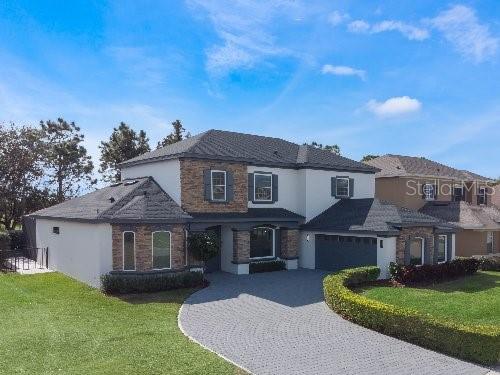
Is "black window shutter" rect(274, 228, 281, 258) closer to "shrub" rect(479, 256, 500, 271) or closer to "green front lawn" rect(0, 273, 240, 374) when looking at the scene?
"green front lawn" rect(0, 273, 240, 374)

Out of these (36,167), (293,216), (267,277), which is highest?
(36,167)

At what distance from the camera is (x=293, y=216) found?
2638cm

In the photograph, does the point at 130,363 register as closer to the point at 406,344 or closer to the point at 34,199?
the point at 406,344

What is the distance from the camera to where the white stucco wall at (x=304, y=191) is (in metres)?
27.3

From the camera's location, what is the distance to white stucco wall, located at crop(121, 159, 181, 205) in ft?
76.1

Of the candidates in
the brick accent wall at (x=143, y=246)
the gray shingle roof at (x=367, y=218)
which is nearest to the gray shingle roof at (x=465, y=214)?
the gray shingle roof at (x=367, y=218)

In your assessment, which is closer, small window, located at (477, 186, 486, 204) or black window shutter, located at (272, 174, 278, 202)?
black window shutter, located at (272, 174, 278, 202)

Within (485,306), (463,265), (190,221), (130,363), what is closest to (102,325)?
(130,363)

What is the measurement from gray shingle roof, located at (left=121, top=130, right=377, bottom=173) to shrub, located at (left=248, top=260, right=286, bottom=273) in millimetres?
6007

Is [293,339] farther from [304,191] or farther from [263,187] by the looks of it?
[304,191]

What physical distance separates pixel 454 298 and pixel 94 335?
49.2ft

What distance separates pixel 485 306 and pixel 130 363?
14228 millimetres

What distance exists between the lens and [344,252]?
24.9 metres

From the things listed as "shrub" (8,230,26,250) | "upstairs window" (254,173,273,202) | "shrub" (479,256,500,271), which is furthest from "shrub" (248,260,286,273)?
"shrub" (8,230,26,250)
